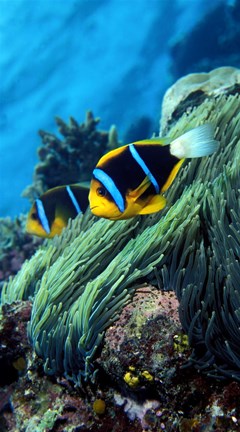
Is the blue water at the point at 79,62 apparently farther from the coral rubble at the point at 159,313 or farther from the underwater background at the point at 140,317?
the coral rubble at the point at 159,313

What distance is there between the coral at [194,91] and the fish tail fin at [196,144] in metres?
2.92

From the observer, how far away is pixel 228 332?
2.08 m

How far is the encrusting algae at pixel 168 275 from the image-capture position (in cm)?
211

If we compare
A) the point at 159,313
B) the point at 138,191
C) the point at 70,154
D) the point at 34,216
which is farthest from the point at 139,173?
the point at 70,154

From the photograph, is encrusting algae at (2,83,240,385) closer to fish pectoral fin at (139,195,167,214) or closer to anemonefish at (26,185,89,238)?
fish pectoral fin at (139,195,167,214)

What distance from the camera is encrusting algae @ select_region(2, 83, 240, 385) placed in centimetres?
211

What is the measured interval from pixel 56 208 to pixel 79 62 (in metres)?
38.2

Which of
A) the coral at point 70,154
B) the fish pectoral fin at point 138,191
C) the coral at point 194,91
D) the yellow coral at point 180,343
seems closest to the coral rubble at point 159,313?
the yellow coral at point 180,343

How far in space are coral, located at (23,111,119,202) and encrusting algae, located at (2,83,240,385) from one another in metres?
5.84

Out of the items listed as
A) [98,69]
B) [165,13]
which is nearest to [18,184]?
[98,69]

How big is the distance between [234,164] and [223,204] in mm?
509

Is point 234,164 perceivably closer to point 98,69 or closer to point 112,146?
point 112,146

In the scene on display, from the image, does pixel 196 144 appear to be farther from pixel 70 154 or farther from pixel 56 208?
pixel 70 154

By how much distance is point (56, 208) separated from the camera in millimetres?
4086
